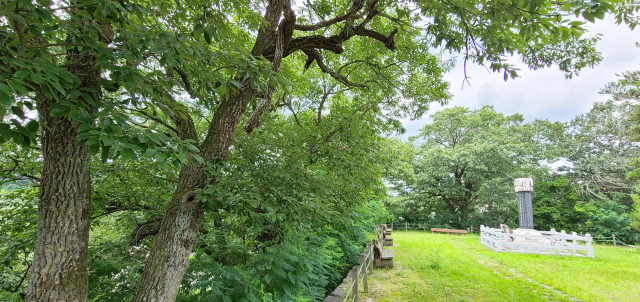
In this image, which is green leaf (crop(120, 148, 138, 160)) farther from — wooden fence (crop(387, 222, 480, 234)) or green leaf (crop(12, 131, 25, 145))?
wooden fence (crop(387, 222, 480, 234))

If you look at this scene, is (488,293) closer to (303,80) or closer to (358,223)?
(358,223)

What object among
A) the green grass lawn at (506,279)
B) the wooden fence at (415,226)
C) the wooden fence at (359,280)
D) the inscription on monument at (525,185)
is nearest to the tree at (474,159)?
the wooden fence at (415,226)

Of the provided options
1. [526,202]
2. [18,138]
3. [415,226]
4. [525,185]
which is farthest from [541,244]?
[18,138]

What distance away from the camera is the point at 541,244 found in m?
10.9

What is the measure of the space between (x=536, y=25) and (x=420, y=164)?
784 inches

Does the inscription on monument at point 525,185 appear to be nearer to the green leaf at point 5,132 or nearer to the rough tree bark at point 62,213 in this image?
the rough tree bark at point 62,213

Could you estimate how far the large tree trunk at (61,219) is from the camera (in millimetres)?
2006

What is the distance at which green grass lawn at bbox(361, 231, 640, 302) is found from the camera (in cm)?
564

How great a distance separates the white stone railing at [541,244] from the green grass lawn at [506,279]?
67 cm

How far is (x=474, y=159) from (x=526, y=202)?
5.70 metres

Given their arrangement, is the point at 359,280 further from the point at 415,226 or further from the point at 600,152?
the point at 600,152

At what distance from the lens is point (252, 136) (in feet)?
13.0

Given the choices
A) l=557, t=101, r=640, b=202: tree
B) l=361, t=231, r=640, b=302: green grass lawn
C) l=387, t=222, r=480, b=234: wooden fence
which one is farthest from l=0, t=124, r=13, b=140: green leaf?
l=557, t=101, r=640, b=202: tree

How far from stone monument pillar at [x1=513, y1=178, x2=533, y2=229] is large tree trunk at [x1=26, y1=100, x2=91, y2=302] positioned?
15921mm
